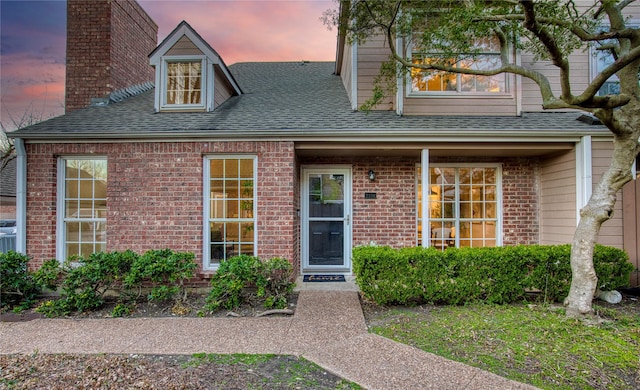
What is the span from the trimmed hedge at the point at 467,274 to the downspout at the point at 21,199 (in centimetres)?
583

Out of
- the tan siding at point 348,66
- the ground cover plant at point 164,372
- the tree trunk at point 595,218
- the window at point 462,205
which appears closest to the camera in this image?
the ground cover plant at point 164,372

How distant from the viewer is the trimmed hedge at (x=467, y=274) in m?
4.88

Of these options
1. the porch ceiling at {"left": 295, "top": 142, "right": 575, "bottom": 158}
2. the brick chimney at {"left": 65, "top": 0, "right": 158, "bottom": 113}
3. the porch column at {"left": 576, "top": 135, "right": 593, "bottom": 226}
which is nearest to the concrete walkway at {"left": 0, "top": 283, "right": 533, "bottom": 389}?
the porch ceiling at {"left": 295, "top": 142, "right": 575, "bottom": 158}

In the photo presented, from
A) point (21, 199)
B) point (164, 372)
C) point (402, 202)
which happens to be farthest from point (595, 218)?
point (21, 199)

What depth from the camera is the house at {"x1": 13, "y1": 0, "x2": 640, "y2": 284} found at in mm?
5852

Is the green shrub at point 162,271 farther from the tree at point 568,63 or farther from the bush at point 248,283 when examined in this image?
the tree at point 568,63

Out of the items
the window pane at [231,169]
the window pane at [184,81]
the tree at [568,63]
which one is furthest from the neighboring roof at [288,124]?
the tree at [568,63]

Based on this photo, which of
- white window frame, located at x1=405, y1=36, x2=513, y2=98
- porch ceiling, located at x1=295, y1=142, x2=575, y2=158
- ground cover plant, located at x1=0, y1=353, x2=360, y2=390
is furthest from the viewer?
white window frame, located at x1=405, y1=36, x2=513, y2=98

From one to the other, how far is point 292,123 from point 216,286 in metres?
3.13

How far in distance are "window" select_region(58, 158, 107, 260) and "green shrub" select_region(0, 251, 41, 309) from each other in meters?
0.78

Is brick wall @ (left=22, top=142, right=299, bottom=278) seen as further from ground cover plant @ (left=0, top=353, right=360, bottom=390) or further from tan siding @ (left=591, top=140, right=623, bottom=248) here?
tan siding @ (left=591, top=140, right=623, bottom=248)

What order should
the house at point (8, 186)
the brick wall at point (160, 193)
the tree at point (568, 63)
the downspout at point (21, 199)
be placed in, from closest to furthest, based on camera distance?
1. the tree at point (568, 63)
2. the downspout at point (21, 199)
3. the brick wall at point (160, 193)
4. the house at point (8, 186)

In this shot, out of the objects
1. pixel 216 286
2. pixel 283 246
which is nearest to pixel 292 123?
pixel 283 246

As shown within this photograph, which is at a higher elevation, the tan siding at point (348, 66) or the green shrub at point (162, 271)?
the tan siding at point (348, 66)
